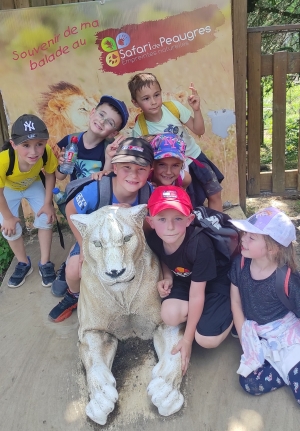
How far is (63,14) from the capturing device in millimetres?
4062

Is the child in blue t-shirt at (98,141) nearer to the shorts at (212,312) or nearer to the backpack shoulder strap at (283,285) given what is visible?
the shorts at (212,312)

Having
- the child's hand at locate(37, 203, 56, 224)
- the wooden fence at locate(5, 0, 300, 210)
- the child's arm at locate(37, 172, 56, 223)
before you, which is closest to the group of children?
the child's arm at locate(37, 172, 56, 223)

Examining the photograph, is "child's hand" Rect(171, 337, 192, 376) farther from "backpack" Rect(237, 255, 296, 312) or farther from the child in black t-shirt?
"backpack" Rect(237, 255, 296, 312)

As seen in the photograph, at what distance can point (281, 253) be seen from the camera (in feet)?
7.92

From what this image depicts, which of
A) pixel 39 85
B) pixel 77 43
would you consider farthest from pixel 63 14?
pixel 39 85

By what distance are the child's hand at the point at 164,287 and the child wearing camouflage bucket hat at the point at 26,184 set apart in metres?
1.37

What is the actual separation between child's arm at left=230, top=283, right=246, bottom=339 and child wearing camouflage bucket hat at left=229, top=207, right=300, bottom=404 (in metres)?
0.01

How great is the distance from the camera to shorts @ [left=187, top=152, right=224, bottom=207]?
380cm

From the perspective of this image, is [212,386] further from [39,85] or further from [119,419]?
[39,85]

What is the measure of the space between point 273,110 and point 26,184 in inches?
103

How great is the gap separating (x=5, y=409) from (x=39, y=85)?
300cm

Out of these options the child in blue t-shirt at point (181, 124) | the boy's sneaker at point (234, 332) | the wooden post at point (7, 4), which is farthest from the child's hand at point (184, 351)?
the wooden post at point (7, 4)

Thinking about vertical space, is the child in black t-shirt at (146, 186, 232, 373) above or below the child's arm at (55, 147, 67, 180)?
below

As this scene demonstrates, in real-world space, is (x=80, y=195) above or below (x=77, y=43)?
below
